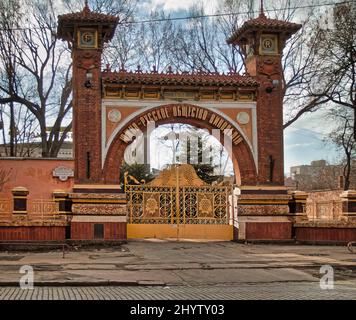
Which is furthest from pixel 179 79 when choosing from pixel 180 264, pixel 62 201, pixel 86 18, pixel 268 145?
pixel 180 264

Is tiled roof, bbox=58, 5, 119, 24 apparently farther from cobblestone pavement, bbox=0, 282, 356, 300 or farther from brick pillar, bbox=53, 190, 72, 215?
cobblestone pavement, bbox=0, 282, 356, 300

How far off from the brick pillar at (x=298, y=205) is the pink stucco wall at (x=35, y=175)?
10270 millimetres

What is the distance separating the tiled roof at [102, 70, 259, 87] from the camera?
24.5 m

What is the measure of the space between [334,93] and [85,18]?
15133 millimetres

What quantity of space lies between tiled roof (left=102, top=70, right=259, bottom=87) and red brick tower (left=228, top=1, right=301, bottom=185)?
63 centimetres

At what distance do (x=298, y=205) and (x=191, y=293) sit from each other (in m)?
12.7

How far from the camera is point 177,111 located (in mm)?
24844

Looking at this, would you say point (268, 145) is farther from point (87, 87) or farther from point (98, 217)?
point (87, 87)

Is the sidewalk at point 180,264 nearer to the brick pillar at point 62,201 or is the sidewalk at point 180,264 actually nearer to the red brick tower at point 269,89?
the brick pillar at point 62,201

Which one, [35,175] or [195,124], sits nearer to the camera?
[195,124]

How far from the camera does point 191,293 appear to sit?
44.2 ft

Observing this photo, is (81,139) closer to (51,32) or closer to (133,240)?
(133,240)

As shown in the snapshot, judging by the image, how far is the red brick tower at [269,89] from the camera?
2528cm
